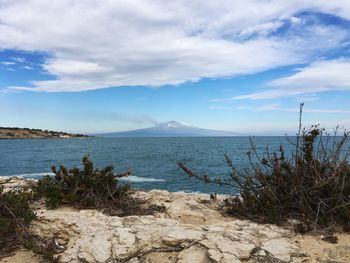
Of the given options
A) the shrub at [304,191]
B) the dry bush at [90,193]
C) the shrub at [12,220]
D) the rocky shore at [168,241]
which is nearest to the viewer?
the rocky shore at [168,241]

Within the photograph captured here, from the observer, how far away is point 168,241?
4879mm

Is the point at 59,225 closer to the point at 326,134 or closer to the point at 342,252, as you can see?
the point at 342,252

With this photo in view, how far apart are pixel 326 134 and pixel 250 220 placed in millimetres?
2492

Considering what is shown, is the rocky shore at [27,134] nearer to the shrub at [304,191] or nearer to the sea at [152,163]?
the sea at [152,163]

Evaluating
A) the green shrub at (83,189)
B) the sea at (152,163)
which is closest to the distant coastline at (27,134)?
the sea at (152,163)

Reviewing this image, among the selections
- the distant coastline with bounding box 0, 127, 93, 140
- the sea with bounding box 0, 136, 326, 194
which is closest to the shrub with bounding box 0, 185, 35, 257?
the sea with bounding box 0, 136, 326, 194

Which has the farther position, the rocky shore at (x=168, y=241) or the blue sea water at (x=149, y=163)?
the blue sea water at (x=149, y=163)

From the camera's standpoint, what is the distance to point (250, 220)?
6098mm

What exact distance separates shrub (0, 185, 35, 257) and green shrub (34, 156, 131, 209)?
71 cm

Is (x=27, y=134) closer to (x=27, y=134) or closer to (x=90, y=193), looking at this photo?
(x=27, y=134)

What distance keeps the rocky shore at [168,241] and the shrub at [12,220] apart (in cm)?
19

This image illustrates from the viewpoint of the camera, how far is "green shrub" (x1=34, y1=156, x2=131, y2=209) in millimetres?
6633

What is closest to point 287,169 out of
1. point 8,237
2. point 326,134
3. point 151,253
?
point 326,134

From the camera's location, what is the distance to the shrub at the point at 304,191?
5961 mm
